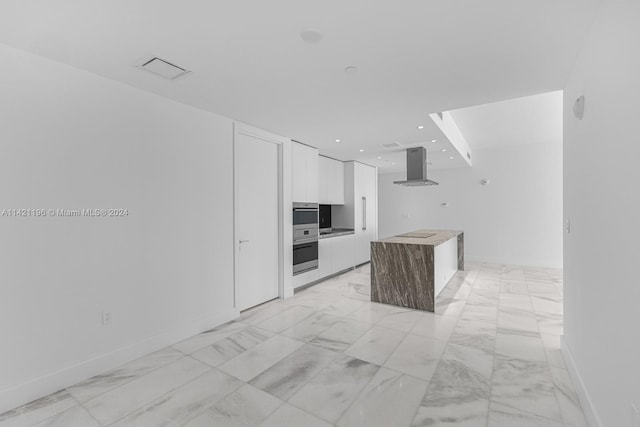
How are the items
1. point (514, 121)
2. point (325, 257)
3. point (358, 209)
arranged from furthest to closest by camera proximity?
point (358, 209)
point (325, 257)
point (514, 121)

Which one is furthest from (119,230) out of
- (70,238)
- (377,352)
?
(377,352)

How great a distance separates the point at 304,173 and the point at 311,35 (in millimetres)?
3192

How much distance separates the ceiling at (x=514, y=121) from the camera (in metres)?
4.32

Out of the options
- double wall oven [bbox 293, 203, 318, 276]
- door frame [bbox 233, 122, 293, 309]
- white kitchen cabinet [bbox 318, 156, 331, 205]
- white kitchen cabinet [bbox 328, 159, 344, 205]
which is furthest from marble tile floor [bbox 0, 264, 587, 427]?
white kitchen cabinet [bbox 328, 159, 344, 205]

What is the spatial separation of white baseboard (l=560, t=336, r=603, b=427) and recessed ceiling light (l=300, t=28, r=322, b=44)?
8.98 ft

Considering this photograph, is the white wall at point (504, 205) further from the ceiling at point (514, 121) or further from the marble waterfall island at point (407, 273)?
the marble waterfall island at point (407, 273)

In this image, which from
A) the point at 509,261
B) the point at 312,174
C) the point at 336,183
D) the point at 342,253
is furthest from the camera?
the point at 509,261

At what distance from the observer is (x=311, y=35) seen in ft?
6.09

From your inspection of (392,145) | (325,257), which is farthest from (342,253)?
(392,145)

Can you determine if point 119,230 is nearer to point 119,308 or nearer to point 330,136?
point 119,308

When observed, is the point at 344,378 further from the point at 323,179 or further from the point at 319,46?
the point at 323,179

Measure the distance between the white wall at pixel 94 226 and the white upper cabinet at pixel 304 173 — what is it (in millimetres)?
1612

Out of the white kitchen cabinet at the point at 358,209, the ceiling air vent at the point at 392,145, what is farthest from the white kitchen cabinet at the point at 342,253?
the ceiling air vent at the point at 392,145

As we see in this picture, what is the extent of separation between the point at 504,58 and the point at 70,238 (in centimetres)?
355
